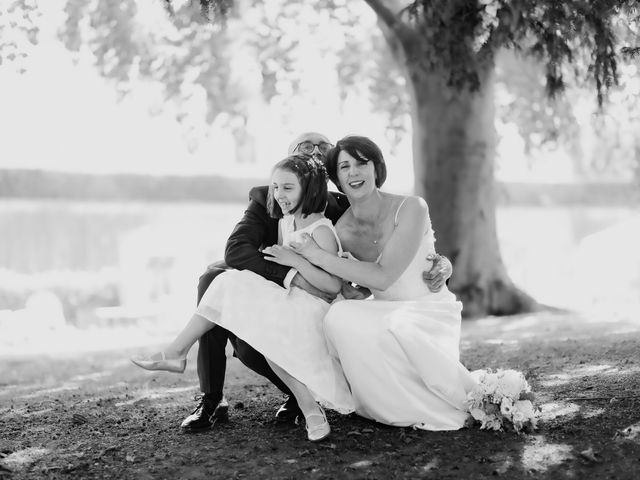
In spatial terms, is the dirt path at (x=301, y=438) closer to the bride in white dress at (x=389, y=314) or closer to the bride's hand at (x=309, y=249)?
the bride in white dress at (x=389, y=314)

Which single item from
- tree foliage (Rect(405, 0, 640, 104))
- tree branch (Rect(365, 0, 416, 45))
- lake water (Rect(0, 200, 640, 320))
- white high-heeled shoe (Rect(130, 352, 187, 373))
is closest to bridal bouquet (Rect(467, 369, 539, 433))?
white high-heeled shoe (Rect(130, 352, 187, 373))

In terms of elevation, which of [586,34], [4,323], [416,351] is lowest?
[4,323]

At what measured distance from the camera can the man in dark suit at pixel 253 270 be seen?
4406 millimetres

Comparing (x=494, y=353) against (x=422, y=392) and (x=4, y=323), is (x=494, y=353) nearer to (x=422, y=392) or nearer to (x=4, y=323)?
(x=422, y=392)

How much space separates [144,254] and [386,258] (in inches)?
576

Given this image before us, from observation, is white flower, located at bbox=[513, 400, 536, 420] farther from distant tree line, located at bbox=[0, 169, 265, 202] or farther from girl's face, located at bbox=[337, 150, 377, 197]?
distant tree line, located at bbox=[0, 169, 265, 202]

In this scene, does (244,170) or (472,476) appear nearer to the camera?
(472,476)

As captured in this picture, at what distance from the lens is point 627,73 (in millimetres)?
8484

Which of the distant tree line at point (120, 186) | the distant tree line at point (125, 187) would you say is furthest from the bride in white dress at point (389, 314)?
the distant tree line at point (120, 186)

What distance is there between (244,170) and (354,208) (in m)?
17.0

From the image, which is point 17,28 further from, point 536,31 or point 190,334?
point 190,334

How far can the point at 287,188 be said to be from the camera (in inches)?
171

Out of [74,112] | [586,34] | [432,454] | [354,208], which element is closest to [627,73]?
[586,34]

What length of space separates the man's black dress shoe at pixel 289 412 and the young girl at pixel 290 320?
0.37 m
